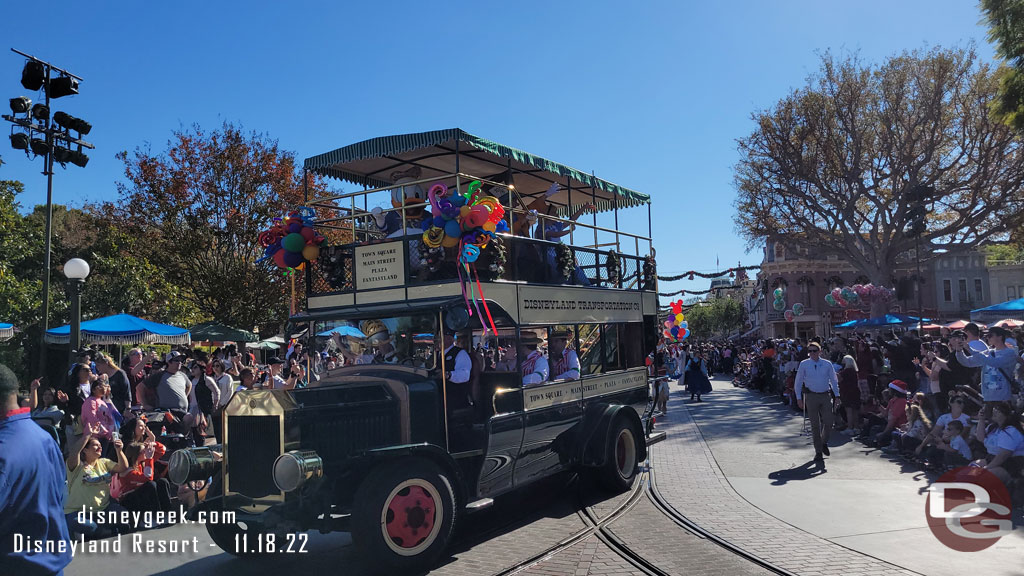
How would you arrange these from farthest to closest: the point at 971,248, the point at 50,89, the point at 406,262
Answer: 1. the point at 971,248
2. the point at 50,89
3. the point at 406,262

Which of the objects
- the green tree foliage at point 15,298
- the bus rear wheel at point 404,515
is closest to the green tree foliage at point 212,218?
the green tree foliage at point 15,298

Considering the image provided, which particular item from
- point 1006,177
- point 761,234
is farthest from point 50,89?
point 1006,177

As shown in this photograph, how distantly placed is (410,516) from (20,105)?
36.6 feet

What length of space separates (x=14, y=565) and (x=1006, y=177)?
3041 centimetres

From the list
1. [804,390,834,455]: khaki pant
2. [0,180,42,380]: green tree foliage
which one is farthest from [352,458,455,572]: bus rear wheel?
[0,180,42,380]: green tree foliage

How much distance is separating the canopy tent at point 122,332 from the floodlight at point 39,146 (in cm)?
341

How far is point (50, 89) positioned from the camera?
39.4 feet

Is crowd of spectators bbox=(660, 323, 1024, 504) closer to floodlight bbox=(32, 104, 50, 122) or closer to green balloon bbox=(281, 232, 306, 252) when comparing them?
green balloon bbox=(281, 232, 306, 252)

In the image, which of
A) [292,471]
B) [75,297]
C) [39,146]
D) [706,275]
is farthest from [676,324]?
[292,471]

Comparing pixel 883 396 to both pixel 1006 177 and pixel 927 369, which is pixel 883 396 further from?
pixel 1006 177

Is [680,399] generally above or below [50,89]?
below

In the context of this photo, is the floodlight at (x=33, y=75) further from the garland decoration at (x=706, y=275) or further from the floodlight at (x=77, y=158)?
the garland decoration at (x=706, y=275)

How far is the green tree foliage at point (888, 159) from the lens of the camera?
80.6 ft

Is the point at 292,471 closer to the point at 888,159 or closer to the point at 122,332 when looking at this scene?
the point at 122,332
